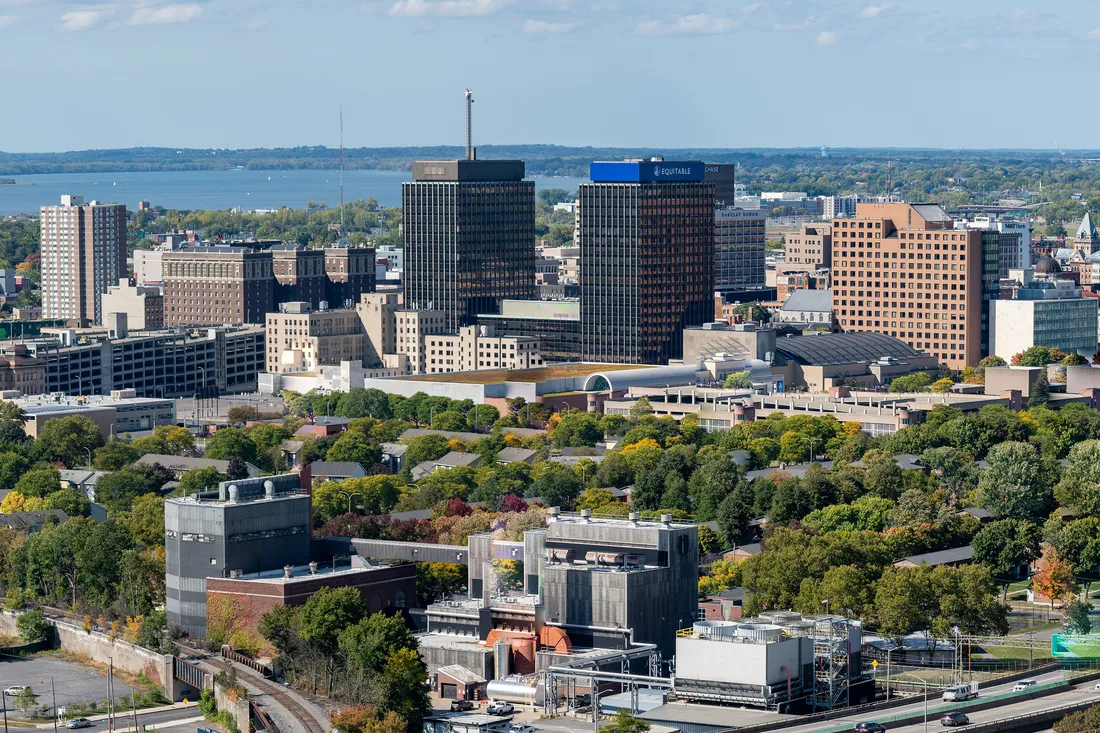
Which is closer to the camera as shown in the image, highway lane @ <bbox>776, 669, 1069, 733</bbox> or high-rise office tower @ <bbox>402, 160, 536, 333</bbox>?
highway lane @ <bbox>776, 669, 1069, 733</bbox>

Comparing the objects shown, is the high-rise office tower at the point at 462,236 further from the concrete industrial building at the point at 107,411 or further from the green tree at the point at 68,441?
the green tree at the point at 68,441

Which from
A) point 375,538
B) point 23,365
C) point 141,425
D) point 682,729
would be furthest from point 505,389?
point 682,729

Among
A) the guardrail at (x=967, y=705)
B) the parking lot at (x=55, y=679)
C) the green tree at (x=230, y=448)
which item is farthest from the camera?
the green tree at (x=230, y=448)

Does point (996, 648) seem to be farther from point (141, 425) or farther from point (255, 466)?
point (141, 425)

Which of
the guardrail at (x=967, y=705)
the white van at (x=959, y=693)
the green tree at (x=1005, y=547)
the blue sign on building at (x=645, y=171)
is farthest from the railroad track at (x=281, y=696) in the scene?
the blue sign on building at (x=645, y=171)

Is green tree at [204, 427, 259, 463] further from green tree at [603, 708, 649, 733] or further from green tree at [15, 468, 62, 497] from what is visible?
green tree at [603, 708, 649, 733]

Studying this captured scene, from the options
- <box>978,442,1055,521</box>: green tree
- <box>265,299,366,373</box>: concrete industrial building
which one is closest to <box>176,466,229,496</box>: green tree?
<box>978,442,1055,521</box>: green tree
